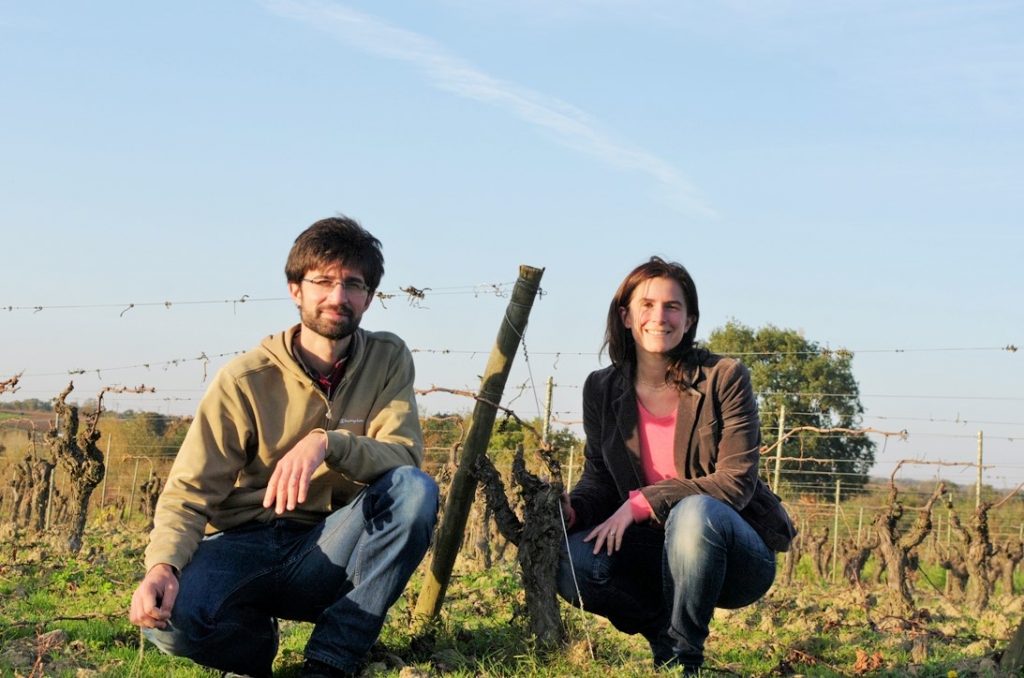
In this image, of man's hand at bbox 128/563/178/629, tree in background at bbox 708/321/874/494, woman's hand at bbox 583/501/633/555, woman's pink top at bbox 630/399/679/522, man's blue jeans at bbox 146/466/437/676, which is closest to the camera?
man's hand at bbox 128/563/178/629

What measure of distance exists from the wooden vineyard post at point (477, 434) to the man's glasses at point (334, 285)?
826 millimetres

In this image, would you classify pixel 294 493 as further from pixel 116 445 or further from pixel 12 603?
pixel 116 445

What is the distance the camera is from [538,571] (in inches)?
163

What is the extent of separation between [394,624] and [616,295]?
169cm

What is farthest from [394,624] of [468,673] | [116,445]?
[116,445]

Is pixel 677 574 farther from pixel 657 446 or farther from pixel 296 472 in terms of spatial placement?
pixel 296 472

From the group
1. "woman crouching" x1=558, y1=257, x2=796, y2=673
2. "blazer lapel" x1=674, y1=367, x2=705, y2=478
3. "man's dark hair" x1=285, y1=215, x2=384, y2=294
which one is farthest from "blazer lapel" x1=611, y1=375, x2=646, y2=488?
"man's dark hair" x1=285, y1=215, x2=384, y2=294

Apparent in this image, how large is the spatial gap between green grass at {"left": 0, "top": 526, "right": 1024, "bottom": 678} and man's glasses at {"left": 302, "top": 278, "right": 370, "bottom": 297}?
132cm

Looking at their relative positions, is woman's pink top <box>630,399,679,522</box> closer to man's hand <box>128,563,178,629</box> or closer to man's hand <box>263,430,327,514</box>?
man's hand <box>263,430,327,514</box>

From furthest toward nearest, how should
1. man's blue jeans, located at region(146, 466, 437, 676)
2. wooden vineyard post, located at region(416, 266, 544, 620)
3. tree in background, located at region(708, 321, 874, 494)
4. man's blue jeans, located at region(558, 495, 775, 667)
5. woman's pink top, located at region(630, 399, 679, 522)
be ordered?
tree in background, located at region(708, 321, 874, 494), wooden vineyard post, located at region(416, 266, 544, 620), woman's pink top, located at region(630, 399, 679, 522), man's blue jeans, located at region(558, 495, 775, 667), man's blue jeans, located at region(146, 466, 437, 676)

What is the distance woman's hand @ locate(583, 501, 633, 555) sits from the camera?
13.3 ft

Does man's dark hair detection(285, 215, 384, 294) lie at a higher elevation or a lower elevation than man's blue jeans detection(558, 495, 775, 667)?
higher

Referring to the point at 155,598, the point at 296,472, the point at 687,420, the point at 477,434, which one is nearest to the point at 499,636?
the point at 477,434

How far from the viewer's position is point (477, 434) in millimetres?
4566
